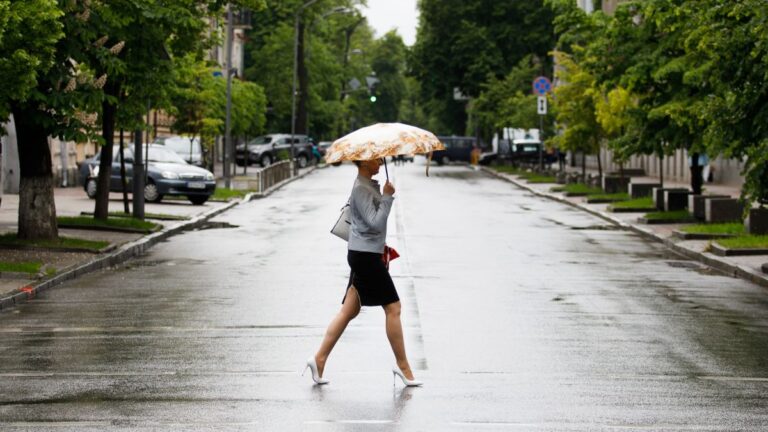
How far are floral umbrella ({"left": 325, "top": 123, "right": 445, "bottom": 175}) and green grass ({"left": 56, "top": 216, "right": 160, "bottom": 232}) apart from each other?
16324 mm

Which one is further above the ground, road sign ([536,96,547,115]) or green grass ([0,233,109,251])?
road sign ([536,96,547,115])

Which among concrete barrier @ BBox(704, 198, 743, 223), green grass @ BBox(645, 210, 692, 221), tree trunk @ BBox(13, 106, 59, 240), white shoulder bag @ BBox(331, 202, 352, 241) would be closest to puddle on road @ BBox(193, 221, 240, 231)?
tree trunk @ BBox(13, 106, 59, 240)

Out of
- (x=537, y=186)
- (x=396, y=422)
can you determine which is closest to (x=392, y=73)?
(x=537, y=186)

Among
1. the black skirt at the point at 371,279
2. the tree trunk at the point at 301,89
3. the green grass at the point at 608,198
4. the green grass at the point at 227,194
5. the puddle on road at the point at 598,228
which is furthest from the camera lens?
the tree trunk at the point at 301,89

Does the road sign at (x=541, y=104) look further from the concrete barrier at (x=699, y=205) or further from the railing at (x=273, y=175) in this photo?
the concrete barrier at (x=699, y=205)

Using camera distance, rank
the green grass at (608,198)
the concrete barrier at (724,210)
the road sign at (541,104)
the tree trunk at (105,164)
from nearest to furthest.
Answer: the tree trunk at (105,164) < the concrete barrier at (724,210) < the green grass at (608,198) < the road sign at (541,104)

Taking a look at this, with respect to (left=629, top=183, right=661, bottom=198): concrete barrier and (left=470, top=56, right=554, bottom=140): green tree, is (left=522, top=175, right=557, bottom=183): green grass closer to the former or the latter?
(left=470, top=56, right=554, bottom=140): green tree

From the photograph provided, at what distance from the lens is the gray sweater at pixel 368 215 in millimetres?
10156

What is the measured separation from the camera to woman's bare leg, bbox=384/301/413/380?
10141mm

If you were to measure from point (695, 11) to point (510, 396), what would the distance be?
43.4 ft

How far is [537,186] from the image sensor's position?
53.4 meters

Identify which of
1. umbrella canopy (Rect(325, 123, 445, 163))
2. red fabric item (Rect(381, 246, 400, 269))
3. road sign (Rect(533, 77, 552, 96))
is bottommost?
red fabric item (Rect(381, 246, 400, 269))

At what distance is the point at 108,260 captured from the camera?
68.0 feet

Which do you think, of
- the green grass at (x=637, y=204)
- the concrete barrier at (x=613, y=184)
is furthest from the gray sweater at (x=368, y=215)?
the concrete barrier at (x=613, y=184)
